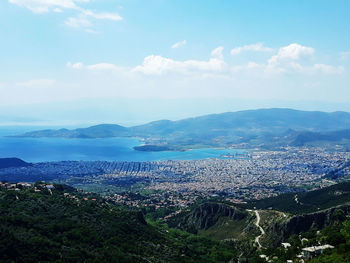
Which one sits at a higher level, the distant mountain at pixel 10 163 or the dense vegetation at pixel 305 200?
the distant mountain at pixel 10 163

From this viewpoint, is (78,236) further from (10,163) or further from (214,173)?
(10,163)

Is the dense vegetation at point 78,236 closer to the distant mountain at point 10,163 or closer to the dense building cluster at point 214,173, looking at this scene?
the dense building cluster at point 214,173

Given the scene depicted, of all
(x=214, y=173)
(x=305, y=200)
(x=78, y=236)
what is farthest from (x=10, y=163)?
(x=78, y=236)

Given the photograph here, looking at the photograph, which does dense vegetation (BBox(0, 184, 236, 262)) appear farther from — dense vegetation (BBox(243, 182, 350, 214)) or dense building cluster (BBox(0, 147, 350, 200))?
dense building cluster (BBox(0, 147, 350, 200))

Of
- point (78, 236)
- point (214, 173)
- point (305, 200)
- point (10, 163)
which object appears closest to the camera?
point (78, 236)

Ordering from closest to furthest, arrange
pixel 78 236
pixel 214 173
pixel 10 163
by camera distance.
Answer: pixel 78 236, pixel 214 173, pixel 10 163

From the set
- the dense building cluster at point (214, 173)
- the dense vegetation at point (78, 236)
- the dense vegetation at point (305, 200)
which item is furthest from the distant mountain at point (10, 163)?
the dense vegetation at point (305, 200)

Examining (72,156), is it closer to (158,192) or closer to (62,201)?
(158,192)

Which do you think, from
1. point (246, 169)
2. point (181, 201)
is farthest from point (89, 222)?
point (246, 169)
